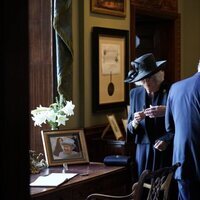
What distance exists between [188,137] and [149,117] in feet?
1.85

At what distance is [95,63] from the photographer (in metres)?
3.88

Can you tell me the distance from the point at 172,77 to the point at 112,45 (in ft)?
4.91

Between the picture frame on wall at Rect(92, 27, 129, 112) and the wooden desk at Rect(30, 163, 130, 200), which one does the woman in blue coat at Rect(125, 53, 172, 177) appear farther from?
the picture frame on wall at Rect(92, 27, 129, 112)

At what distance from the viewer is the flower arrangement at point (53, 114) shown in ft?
10.3

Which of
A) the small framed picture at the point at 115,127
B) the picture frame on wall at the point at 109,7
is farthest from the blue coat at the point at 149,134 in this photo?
the picture frame on wall at the point at 109,7

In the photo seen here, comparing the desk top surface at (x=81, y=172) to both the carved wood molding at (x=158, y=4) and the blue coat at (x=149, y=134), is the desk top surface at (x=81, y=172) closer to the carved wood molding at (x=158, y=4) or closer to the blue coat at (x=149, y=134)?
the blue coat at (x=149, y=134)

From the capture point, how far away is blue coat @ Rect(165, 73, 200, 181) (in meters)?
2.64

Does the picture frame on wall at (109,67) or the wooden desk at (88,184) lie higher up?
the picture frame on wall at (109,67)

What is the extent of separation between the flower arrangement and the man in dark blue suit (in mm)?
838

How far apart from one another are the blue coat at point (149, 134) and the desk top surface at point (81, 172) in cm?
18

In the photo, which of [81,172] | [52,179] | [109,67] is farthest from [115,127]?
[52,179]
